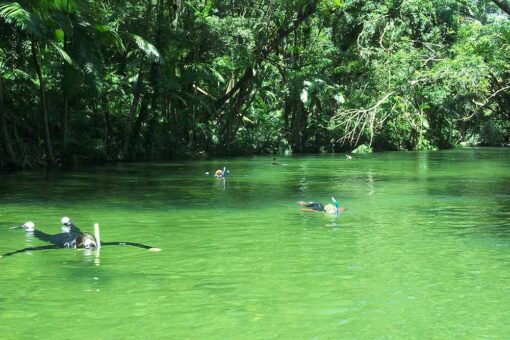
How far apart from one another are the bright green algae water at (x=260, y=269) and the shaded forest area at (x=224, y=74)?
710cm

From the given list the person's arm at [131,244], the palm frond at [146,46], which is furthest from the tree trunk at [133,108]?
the person's arm at [131,244]

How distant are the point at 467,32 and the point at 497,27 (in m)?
4.89

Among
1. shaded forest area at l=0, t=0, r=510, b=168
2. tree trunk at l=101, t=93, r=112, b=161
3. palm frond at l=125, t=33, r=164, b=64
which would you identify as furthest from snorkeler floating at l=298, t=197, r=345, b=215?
tree trunk at l=101, t=93, r=112, b=161

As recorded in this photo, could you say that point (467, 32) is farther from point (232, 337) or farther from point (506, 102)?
point (232, 337)

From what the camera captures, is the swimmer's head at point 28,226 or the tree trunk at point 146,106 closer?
the swimmer's head at point 28,226

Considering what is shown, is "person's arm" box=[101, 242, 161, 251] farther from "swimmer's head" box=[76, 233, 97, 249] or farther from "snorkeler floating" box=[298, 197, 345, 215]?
"snorkeler floating" box=[298, 197, 345, 215]

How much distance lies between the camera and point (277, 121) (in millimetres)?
42812

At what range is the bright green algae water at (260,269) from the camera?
616 centimetres

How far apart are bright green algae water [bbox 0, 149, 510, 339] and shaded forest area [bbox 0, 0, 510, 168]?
7099 mm

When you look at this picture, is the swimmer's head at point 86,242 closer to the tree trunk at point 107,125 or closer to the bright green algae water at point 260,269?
the bright green algae water at point 260,269

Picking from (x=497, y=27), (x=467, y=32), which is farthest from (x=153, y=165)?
(x=467, y=32)

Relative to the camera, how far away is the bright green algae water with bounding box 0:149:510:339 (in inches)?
242

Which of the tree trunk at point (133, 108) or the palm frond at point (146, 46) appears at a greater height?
the palm frond at point (146, 46)

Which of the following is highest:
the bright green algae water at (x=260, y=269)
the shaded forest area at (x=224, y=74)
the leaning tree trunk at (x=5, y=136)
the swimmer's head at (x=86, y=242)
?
the shaded forest area at (x=224, y=74)
